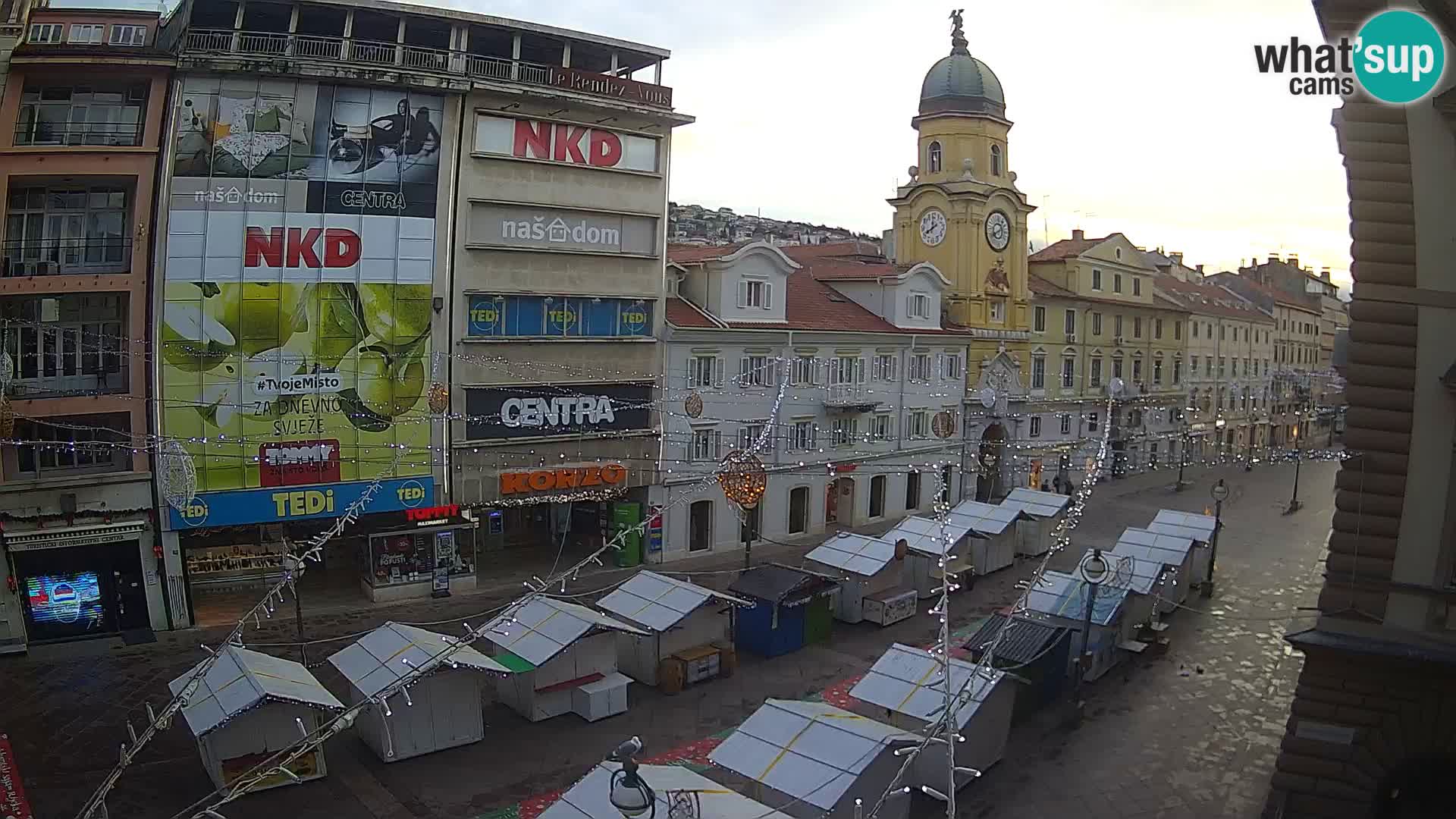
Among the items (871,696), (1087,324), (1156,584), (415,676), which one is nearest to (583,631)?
(415,676)

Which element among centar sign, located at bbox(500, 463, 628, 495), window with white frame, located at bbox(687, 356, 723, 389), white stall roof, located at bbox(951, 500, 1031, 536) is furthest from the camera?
window with white frame, located at bbox(687, 356, 723, 389)

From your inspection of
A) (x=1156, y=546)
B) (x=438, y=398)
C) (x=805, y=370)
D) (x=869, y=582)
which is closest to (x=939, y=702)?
(x=869, y=582)

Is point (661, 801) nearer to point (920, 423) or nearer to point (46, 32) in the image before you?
point (46, 32)

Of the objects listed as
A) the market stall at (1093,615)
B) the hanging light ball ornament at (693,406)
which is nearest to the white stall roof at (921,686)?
the market stall at (1093,615)

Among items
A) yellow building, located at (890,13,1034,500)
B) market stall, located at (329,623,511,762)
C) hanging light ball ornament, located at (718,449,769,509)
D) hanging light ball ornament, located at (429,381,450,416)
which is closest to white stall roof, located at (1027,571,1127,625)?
hanging light ball ornament, located at (718,449,769,509)

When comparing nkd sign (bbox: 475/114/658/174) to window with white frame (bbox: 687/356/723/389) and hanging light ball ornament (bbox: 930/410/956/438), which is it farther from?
hanging light ball ornament (bbox: 930/410/956/438)

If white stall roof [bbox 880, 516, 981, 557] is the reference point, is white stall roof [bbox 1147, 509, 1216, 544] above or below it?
above

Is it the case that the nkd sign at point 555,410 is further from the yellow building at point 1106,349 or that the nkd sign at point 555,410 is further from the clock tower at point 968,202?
the yellow building at point 1106,349
